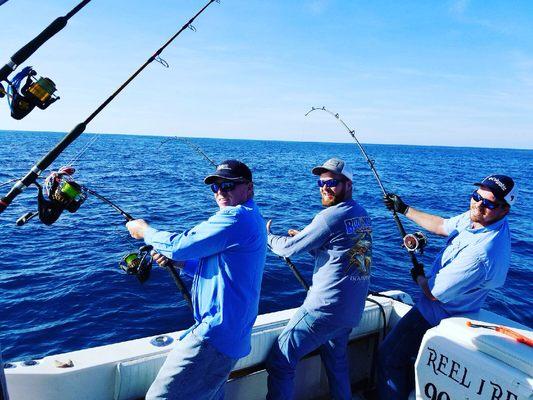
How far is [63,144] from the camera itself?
2.31 metres

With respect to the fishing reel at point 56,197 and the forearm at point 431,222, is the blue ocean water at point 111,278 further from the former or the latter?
the fishing reel at point 56,197

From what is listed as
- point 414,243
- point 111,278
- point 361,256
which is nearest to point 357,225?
point 361,256

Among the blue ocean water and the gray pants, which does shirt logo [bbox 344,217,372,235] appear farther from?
the blue ocean water

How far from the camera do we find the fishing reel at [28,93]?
5.98ft

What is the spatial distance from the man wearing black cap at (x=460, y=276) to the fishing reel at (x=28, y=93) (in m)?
2.70

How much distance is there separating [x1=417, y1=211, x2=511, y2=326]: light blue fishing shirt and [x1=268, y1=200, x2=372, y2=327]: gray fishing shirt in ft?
1.96

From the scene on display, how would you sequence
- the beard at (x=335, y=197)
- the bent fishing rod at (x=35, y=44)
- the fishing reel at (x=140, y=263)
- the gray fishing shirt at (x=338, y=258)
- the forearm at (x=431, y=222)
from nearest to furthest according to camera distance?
1. the bent fishing rod at (x=35, y=44)
2. the fishing reel at (x=140, y=263)
3. the gray fishing shirt at (x=338, y=258)
4. the beard at (x=335, y=197)
5. the forearm at (x=431, y=222)

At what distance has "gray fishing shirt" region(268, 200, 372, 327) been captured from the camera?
280 centimetres

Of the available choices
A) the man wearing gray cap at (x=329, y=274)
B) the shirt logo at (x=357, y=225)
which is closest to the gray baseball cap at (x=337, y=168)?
the man wearing gray cap at (x=329, y=274)

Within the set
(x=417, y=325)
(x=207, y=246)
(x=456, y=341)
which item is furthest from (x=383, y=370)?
(x=207, y=246)

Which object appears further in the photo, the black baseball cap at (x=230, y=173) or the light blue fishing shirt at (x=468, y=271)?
the light blue fishing shirt at (x=468, y=271)

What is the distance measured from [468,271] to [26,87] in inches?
111

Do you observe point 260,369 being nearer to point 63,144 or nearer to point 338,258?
point 338,258

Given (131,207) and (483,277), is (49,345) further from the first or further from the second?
(131,207)
